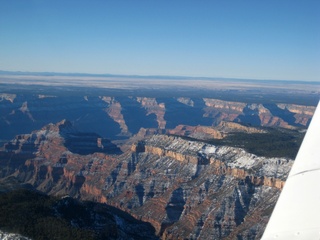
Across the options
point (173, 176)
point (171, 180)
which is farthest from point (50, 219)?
point (173, 176)

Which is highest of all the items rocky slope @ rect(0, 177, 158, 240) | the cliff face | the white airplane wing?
the white airplane wing

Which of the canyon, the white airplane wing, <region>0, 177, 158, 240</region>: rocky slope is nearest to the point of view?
the white airplane wing

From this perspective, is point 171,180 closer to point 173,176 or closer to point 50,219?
point 173,176

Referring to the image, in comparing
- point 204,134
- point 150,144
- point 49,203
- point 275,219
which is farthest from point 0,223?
point 204,134

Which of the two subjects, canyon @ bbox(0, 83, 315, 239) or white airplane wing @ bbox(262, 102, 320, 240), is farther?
canyon @ bbox(0, 83, 315, 239)

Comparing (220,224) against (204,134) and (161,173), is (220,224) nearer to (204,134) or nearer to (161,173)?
(161,173)

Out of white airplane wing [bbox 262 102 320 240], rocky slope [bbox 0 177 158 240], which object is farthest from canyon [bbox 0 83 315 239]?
white airplane wing [bbox 262 102 320 240]

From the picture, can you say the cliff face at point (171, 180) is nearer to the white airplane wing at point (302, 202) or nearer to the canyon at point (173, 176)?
the canyon at point (173, 176)

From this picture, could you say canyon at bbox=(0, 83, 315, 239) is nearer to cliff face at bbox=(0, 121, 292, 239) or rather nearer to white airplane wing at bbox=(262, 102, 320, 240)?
cliff face at bbox=(0, 121, 292, 239)
